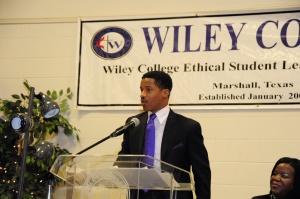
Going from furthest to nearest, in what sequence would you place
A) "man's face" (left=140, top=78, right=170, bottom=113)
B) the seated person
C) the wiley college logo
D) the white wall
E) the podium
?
the wiley college logo → the white wall → the seated person → "man's face" (left=140, top=78, right=170, bottom=113) → the podium

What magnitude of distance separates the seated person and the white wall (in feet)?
2.32

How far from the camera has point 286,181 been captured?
3.64 m

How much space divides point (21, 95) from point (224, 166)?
1873 millimetres

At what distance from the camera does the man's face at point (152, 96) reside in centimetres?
333

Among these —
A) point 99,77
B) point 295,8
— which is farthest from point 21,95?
point 295,8

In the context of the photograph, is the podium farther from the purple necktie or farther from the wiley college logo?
the wiley college logo

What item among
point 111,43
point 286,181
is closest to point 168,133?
point 286,181

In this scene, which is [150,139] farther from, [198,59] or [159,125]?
[198,59]

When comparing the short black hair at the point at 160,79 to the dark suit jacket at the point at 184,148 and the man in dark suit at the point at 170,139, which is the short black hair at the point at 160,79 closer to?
the man in dark suit at the point at 170,139

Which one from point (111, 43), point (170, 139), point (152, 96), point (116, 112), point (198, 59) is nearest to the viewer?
point (170, 139)

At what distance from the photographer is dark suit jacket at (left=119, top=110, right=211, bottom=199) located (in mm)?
3141

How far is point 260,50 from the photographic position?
4.57 metres

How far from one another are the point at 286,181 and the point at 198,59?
1478 millimetres

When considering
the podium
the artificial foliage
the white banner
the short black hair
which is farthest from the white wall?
the podium
